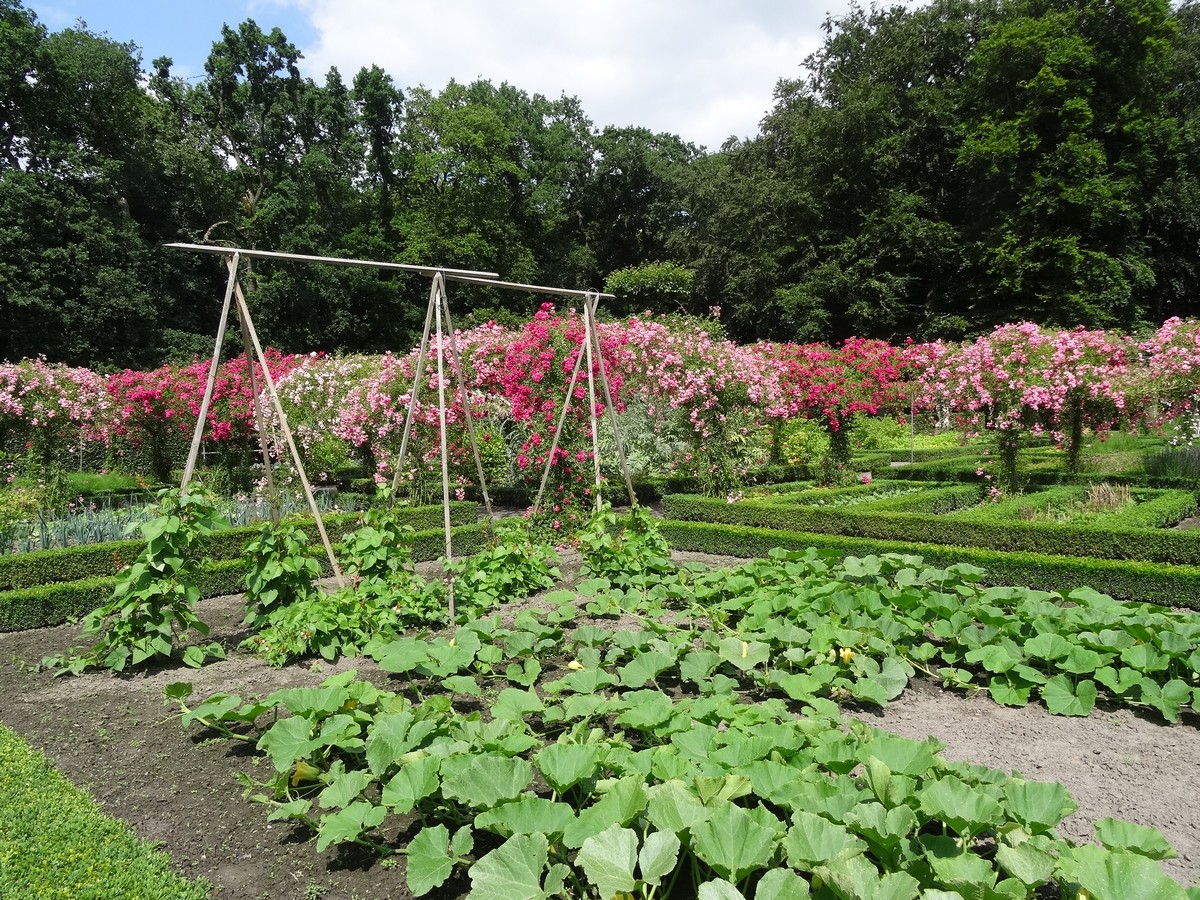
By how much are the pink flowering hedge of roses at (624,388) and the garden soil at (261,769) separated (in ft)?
18.2

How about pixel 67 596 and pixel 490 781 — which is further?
pixel 67 596

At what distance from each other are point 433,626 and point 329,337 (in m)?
26.7

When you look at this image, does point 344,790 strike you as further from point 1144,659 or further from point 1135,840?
point 1144,659

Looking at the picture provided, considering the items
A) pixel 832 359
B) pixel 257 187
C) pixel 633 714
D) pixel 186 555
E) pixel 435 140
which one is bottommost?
pixel 633 714

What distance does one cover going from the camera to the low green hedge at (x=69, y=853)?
9.16ft

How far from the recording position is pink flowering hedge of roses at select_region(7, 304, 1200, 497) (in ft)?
34.1

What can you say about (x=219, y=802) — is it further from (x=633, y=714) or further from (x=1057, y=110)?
(x=1057, y=110)

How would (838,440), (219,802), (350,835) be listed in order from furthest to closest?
(838,440)
(219,802)
(350,835)

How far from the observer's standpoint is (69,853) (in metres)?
3.03

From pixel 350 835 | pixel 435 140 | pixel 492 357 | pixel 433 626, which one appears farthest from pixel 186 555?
pixel 435 140

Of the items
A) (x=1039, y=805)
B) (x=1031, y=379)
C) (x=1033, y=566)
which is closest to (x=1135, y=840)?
(x=1039, y=805)

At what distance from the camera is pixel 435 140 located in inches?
1357

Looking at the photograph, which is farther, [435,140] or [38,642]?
[435,140]

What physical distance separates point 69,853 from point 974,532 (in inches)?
321
